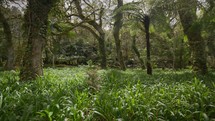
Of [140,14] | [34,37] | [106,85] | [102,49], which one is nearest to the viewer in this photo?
[106,85]

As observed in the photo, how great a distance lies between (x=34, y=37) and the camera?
6.26 m

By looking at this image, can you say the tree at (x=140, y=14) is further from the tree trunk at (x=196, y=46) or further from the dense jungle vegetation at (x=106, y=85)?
the tree trunk at (x=196, y=46)

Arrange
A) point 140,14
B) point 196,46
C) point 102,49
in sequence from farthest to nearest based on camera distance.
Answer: point 102,49
point 140,14
point 196,46

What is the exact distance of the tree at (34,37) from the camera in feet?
20.1

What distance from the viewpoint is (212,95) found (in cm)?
391

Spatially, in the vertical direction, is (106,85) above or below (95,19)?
Answer: below

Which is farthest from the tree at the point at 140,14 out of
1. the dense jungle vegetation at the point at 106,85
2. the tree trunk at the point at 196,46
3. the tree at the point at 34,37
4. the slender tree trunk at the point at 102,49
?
the slender tree trunk at the point at 102,49

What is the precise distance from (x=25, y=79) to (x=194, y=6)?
6.09 metres

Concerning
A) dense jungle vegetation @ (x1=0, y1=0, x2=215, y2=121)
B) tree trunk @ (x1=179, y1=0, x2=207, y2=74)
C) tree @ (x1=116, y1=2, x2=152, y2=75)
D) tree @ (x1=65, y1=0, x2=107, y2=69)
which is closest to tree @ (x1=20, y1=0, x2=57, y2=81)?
dense jungle vegetation @ (x1=0, y1=0, x2=215, y2=121)

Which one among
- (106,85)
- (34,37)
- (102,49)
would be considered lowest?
(106,85)

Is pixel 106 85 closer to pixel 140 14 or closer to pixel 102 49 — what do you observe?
pixel 140 14

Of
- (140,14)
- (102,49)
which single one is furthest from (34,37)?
(102,49)

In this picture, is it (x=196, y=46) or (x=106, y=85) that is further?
(x=196, y=46)

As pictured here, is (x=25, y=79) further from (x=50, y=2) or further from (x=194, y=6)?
(x=194, y=6)
